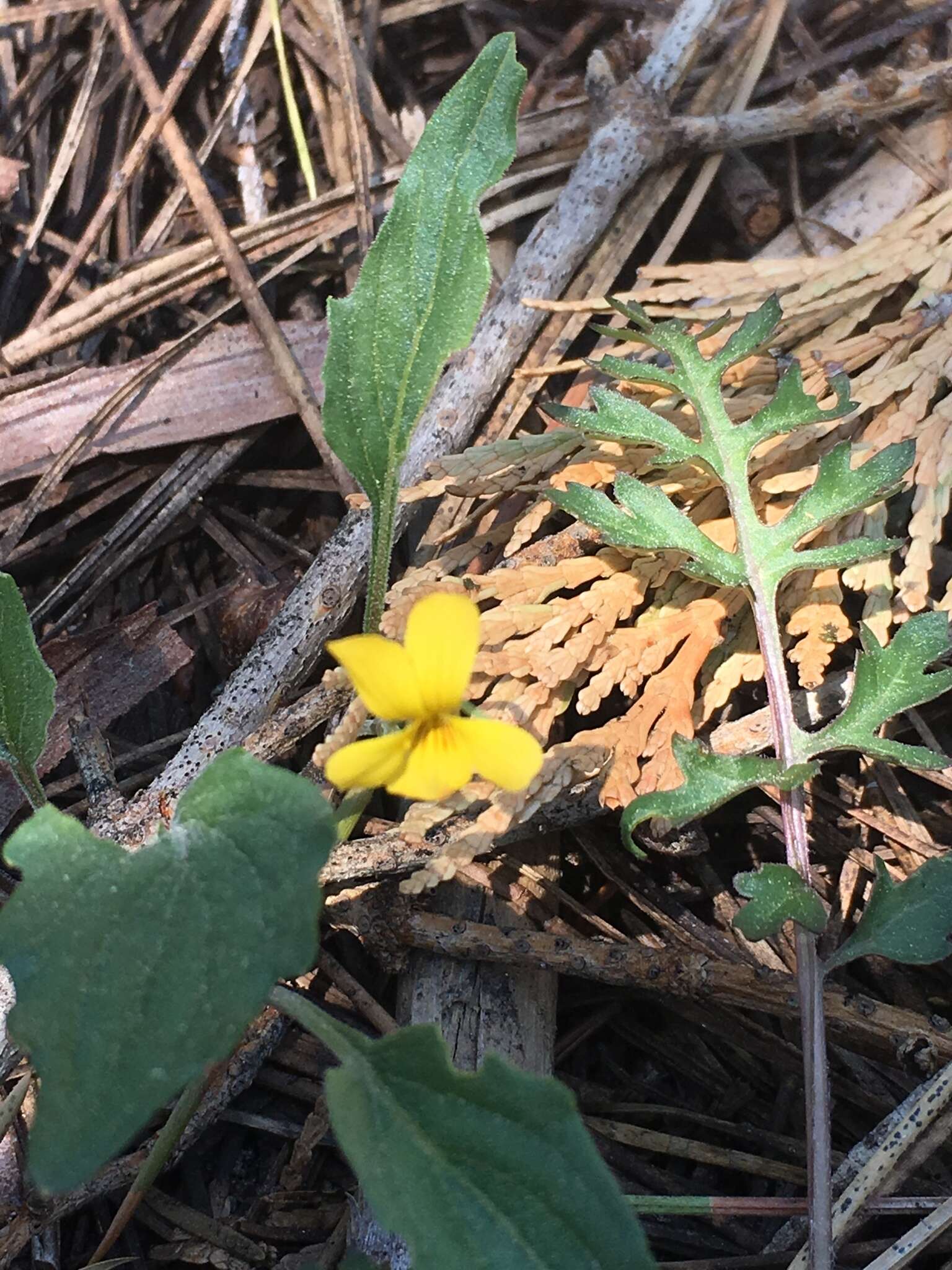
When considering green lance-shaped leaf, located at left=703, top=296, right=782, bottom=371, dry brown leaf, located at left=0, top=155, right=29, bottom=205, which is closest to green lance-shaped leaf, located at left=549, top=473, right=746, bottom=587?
green lance-shaped leaf, located at left=703, top=296, right=782, bottom=371

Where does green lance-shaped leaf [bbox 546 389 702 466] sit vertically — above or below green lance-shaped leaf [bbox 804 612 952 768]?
above

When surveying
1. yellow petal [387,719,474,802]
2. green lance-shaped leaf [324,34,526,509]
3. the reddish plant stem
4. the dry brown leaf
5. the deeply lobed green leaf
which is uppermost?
the dry brown leaf

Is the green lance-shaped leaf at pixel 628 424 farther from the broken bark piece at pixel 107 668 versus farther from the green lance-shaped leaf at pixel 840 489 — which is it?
the broken bark piece at pixel 107 668

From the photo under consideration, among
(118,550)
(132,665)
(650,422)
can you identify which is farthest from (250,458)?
(650,422)

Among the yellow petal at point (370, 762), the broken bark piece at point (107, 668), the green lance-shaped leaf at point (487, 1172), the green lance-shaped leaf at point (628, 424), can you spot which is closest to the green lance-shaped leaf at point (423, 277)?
the green lance-shaped leaf at point (628, 424)

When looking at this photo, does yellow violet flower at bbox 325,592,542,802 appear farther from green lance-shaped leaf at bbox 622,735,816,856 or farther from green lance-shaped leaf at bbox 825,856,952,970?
green lance-shaped leaf at bbox 825,856,952,970

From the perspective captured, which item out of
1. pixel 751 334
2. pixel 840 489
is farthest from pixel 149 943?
pixel 751 334

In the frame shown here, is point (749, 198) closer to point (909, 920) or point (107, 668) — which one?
point (909, 920)
